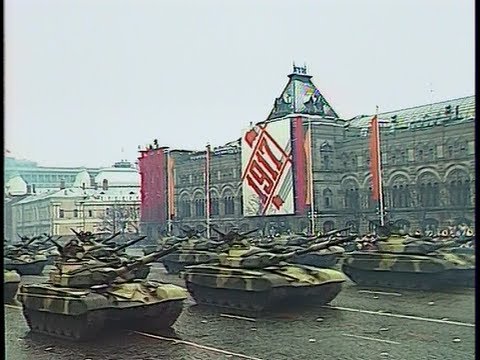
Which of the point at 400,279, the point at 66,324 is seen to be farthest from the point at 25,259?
the point at 400,279

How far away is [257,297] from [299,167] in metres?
0.58

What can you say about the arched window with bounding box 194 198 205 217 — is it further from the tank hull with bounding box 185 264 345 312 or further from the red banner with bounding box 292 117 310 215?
the red banner with bounding box 292 117 310 215

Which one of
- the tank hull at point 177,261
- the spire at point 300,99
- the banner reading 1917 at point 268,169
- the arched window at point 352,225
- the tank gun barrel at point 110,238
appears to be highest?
the spire at point 300,99

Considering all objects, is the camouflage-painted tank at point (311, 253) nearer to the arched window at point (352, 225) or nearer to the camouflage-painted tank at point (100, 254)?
the arched window at point (352, 225)

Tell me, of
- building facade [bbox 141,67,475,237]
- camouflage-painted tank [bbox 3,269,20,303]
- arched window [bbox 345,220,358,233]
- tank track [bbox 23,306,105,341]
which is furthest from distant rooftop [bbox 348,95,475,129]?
camouflage-painted tank [bbox 3,269,20,303]

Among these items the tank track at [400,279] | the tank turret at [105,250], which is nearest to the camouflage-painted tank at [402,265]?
the tank track at [400,279]

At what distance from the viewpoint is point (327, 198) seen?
259cm

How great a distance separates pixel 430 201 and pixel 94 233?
1.39 metres

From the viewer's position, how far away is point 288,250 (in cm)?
273

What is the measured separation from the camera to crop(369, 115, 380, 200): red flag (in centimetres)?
245

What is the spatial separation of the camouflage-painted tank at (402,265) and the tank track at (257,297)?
0.39 ft

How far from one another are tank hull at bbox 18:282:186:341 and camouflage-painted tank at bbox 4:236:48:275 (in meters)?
0.09

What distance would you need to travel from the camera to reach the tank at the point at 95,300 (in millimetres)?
2590

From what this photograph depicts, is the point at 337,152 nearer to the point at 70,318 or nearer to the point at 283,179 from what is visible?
the point at 283,179
